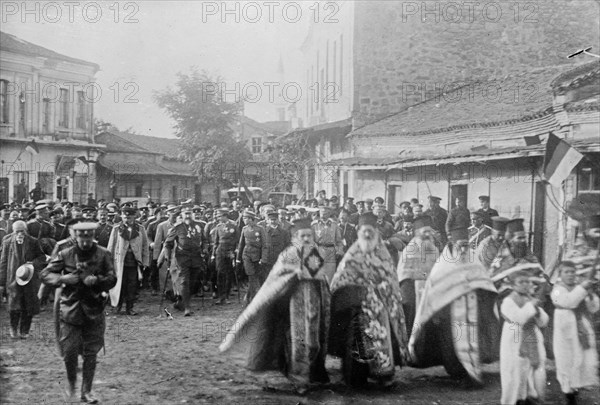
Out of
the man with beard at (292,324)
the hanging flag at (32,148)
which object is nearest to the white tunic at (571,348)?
the man with beard at (292,324)

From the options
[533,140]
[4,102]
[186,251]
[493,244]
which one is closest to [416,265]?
[493,244]

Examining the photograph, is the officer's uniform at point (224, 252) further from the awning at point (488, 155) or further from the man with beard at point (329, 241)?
the awning at point (488, 155)

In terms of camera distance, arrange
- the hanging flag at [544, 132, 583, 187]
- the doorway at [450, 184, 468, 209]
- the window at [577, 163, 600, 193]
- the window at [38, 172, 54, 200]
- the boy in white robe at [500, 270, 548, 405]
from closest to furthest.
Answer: the boy in white robe at [500, 270, 548, 405] < the hanging flag at [544, 132, 583, 187] < the window at [577, 163, 600, 193] < the doorway at [450, 184, 468, 209] < the window at [38, 172, 54, 200]

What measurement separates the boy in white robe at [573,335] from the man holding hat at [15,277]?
22.2ft

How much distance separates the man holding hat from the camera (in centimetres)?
820

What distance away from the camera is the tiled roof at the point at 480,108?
13367mm

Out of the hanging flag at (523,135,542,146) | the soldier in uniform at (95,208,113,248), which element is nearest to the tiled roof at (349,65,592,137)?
the hanging flag at (523,135,542,146)

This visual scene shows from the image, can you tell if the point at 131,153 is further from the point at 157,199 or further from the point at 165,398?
the point at 165,398

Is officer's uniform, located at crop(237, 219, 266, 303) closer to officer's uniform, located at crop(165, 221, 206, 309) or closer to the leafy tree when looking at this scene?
officer's uniform, located at crop(165, 221, 206, 309)

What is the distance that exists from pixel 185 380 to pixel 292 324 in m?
1.49

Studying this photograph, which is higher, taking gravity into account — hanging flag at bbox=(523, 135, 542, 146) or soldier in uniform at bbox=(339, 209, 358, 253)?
hanging flag at bbox=(523, 135, 542, 146)

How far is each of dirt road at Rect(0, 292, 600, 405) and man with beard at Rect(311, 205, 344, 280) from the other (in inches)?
101

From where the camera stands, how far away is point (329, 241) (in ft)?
33.8

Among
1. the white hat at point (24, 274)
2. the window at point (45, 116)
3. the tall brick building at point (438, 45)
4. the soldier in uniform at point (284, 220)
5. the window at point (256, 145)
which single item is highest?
the tall brick building at point (438, 45)
